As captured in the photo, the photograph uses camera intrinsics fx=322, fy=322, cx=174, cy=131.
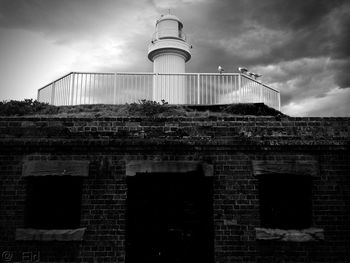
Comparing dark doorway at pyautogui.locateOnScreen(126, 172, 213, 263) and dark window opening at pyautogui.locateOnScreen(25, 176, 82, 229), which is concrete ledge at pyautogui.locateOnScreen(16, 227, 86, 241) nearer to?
dark window opening at pyautogui.locateOnScreen(25, 176, 82, 229)

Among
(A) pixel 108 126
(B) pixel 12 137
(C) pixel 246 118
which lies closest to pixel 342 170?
(C) pixel 246 118

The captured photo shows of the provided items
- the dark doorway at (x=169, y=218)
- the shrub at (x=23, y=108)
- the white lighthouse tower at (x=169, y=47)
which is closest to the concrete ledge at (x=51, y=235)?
the dark doorway at (x=169, y=218)

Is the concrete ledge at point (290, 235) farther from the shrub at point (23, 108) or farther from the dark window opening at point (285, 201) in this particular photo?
the shrub at point (23, 108)

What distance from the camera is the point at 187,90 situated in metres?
9.44

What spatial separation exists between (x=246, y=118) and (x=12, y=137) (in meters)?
4.64

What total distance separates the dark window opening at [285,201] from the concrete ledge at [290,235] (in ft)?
1.13

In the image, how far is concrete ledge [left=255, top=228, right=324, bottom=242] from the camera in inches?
230

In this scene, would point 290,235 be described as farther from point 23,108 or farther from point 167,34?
point 167,34

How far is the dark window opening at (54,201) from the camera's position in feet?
20.4

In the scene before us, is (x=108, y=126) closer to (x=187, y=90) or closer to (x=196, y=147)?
(x=196, y=147)

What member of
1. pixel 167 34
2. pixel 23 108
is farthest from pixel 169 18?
pixel 23 108

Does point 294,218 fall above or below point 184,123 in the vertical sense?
below

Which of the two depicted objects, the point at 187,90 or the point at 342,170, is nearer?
the point at 342,170

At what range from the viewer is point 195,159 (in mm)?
6203
